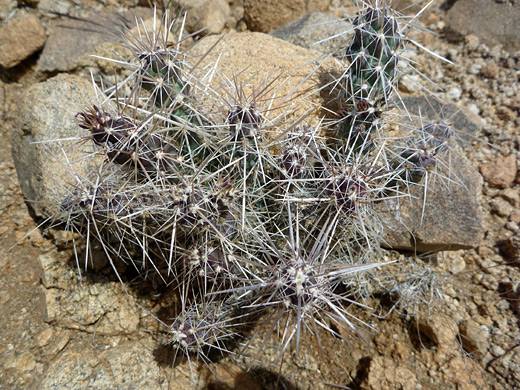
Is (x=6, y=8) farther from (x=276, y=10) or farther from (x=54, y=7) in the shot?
(x=276, y=10)

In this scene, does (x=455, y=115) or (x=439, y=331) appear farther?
(x=455, y=115)

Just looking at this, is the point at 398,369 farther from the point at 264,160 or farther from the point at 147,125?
the point at 147,125


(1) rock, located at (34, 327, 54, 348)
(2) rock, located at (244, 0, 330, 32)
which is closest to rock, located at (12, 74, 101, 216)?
(1) rock, located at (34, 327, 54, 348)

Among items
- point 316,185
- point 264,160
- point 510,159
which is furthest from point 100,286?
point 510,159

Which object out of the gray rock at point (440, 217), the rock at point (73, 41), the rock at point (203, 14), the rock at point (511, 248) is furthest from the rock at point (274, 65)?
the rock at point (511, 248)

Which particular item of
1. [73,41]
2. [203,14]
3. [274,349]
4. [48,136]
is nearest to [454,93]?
[203,14]

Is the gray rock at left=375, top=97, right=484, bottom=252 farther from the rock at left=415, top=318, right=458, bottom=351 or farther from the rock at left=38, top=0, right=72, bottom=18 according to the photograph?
the rock at left=38, top=0, right=72, bottom=18

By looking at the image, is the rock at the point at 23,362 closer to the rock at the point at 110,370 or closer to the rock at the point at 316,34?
the rock at the point at 110,370
